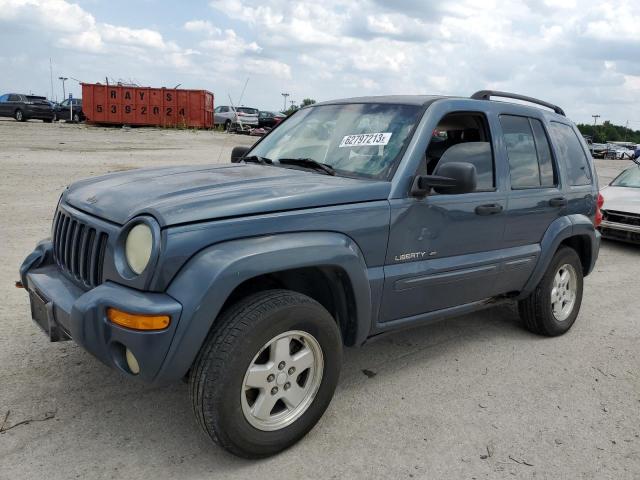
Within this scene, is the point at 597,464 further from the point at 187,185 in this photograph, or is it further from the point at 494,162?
the point at 187,185

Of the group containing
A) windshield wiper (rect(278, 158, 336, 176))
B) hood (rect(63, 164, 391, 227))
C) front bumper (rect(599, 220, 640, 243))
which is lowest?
front bumper (rect(599, 220, 640, 243))

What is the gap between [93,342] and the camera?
8.79 ft

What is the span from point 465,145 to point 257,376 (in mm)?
2097

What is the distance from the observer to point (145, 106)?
33938 mm

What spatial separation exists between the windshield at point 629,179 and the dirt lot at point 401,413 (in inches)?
219

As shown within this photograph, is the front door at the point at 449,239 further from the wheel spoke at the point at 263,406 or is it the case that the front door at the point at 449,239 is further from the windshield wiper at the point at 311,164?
the wheel spoke at the point at 263,406

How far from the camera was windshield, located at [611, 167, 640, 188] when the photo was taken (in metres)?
9.99

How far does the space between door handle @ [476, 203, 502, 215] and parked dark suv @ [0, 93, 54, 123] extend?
35262 millimetres

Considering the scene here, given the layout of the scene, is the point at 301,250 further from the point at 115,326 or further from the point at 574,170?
the point at 574,170

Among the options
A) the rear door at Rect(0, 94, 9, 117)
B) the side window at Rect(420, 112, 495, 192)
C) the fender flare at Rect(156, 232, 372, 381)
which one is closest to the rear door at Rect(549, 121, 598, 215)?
the side window at Rect(420, 112, 495, 192)

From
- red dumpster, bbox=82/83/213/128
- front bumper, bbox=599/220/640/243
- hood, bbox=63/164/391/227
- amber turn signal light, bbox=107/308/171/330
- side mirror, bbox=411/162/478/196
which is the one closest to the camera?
amber turn signal light, bbox=107/308/171/330

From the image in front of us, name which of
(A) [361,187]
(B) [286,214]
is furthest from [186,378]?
(A) [361,187]

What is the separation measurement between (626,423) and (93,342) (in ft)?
9.81

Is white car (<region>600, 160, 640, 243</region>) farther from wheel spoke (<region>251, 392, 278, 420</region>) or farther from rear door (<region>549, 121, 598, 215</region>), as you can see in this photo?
wheel spoke (<region>251, 392, 278, 420</region>)
